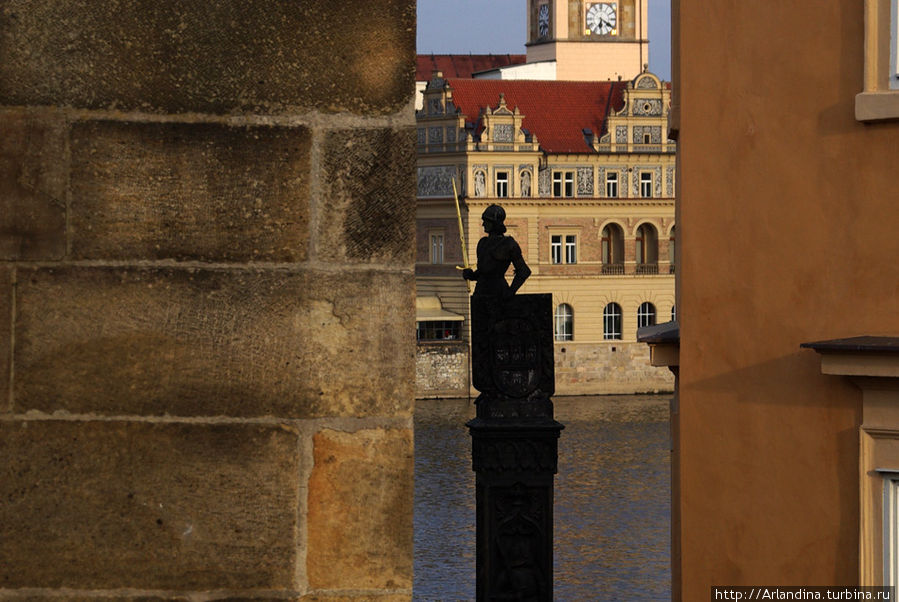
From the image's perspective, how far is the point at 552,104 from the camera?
2314 inches

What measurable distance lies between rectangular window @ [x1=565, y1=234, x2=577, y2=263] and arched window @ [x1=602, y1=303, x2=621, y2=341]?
1986mm

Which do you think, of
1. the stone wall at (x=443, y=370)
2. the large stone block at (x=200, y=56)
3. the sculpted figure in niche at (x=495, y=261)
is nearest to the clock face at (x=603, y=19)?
the stone wall at (x=443, y=370)

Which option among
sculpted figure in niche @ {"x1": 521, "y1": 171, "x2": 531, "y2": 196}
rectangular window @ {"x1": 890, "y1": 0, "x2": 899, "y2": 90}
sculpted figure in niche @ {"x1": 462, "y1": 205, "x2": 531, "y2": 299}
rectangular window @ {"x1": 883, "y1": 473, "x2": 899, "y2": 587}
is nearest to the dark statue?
sculpted figure in niche @ {"x1": 462, "y1": 205, "x2": 531, "y2": 299}

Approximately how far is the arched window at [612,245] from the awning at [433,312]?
226 inches

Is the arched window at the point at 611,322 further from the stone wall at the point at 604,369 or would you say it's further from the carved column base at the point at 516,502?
the carved column base at the point at 516,502

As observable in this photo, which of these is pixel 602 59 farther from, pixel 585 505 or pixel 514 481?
pixel 514 481

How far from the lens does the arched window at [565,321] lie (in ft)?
185

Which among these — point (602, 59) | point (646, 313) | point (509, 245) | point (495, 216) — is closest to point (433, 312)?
point (646, 313)

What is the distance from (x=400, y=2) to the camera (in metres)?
2.35

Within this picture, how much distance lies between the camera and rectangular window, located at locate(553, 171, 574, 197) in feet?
186

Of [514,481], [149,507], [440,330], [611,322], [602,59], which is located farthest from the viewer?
[602,59]

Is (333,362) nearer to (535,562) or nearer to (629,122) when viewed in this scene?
(535,562)

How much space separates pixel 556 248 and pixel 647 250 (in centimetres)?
352

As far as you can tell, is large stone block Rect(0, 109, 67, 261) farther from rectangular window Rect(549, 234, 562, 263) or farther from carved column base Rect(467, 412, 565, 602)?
rectangular window Rect(549, 234, 562, 263)
